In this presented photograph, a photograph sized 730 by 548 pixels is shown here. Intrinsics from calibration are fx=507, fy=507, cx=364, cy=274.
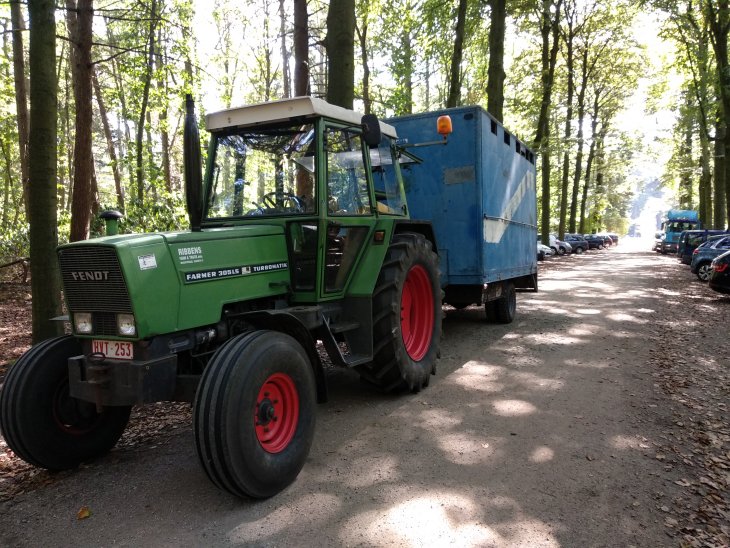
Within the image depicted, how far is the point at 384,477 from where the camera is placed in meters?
3.55

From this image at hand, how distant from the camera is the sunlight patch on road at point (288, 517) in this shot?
2908mm

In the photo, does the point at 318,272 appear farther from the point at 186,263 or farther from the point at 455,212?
the point at 455,212

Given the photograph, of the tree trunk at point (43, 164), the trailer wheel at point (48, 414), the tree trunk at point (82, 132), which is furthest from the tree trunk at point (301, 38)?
the trailer wheel at point (48, 414)

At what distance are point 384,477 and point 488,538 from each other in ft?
2.96

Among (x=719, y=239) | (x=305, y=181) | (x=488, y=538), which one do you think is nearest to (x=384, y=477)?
(x=488, y=538)

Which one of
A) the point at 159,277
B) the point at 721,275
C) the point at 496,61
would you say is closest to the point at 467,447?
the point at 159,277

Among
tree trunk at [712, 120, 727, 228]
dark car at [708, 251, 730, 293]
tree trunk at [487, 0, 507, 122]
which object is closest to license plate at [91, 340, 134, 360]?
dark car at [708, 251, 730, 293]

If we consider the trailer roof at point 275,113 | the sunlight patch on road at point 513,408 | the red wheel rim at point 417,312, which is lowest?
the sunlight patch on road at point 513,408

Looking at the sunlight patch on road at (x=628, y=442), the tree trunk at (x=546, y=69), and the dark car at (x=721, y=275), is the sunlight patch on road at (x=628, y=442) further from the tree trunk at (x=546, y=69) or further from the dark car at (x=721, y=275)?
the tree trunk at (x=546, y=69)

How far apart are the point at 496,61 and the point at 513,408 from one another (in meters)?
12.9

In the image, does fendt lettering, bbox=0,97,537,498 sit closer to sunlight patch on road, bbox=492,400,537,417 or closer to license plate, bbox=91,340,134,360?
license plate, bbox=91,340,134,360

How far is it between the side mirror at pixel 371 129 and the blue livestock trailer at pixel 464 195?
7.59 ft

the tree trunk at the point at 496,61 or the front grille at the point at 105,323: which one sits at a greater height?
→ the tree trunk at the point at 496,61

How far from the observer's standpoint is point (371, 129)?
4.48 meters
